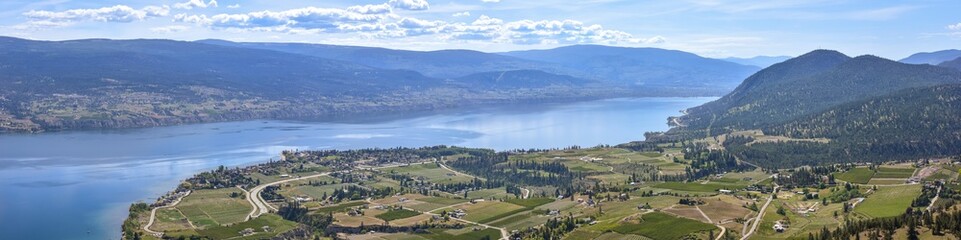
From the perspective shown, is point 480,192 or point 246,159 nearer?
point 480,192

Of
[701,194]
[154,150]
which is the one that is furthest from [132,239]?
[154,150]

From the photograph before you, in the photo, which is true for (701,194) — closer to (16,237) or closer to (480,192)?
(480,192)

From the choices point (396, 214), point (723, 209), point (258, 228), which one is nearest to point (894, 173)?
point (723, 209)

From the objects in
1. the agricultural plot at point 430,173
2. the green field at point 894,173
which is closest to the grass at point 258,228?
the agricultural plot at point 430,173

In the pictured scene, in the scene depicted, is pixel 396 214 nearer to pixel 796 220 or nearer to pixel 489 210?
pixel 489 210

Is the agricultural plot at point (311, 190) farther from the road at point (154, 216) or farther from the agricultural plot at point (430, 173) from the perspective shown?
the agricultural plot at point (430, 173)

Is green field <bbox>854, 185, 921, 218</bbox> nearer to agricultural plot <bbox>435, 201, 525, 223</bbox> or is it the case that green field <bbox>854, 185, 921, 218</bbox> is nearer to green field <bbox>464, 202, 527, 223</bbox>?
green field <bbox>464, 202, 527, 223</bbox>
